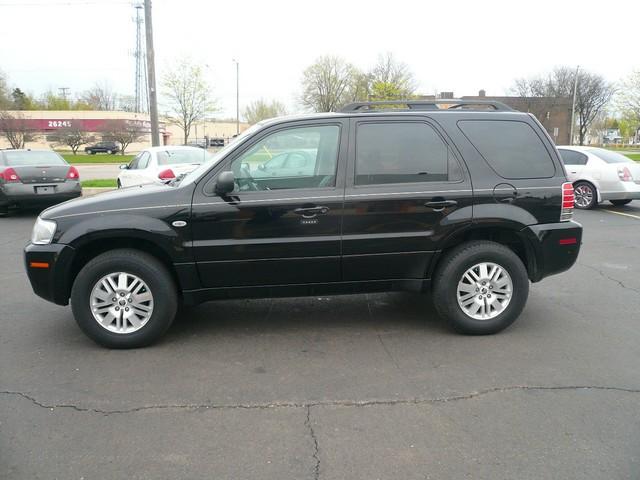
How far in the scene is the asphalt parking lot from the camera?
9.23 feet

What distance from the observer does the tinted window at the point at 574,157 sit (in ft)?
41.6

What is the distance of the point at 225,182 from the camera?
4.11 m

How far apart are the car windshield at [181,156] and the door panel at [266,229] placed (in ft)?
25.6

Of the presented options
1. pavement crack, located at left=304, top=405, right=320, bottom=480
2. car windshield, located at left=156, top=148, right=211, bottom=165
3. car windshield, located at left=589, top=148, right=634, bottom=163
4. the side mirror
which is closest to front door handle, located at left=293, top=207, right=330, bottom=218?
the side mirror

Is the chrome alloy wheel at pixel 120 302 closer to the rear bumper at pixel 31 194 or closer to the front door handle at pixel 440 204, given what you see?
the front door handle at pixel 440 204

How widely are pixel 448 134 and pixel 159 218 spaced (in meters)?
2.51

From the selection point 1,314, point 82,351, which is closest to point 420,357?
point 82,351

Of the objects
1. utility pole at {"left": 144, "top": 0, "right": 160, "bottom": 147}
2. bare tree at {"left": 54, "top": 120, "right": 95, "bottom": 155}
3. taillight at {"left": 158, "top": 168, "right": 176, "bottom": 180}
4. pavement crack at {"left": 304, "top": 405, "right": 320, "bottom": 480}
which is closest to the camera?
pavement crack at {"left": 304, "top": 405, "right": 320, "bottom": 480}

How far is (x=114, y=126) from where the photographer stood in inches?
1957

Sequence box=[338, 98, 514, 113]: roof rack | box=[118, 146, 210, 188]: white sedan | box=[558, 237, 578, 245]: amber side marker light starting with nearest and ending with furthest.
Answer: box=[558, 237, 578, 245]: amber side marker light → box=[338, 98, 514, 113]: roof rack → box=[118, 146, 210, 188]: white sedan

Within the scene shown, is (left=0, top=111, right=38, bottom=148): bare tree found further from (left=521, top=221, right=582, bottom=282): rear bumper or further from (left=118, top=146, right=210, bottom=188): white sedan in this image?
(left=521, top=221, right=582, bottom=282): rear bumper

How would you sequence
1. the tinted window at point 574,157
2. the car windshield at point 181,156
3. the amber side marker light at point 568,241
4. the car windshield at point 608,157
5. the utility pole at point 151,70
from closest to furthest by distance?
the amber side marker light at point 568,241 < the car windshield at point 181,156 < the car windshield at point 608,157 < the tinted window at point 574,157 < the utility pole at point 151,70

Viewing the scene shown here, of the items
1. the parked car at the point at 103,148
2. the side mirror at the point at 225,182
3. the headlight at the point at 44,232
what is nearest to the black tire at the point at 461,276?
the side mirror at the point at 225,182

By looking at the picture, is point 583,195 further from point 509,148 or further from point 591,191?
point 509,148
